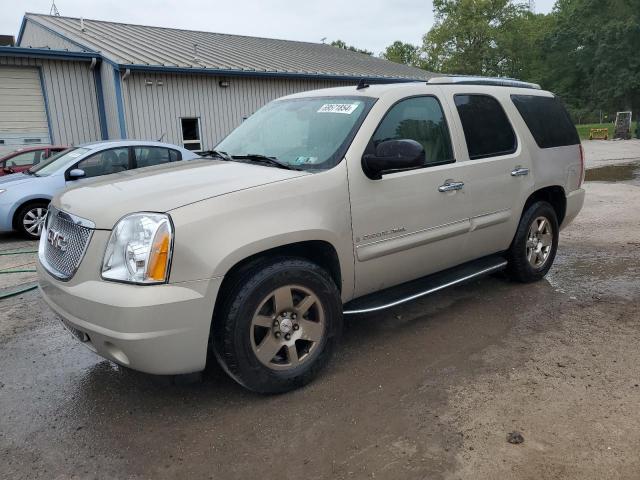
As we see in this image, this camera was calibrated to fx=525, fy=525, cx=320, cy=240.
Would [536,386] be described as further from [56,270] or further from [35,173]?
[35,173]

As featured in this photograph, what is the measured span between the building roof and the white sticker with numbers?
1103 cm

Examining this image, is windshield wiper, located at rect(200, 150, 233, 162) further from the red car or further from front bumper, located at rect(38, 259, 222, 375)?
the red car

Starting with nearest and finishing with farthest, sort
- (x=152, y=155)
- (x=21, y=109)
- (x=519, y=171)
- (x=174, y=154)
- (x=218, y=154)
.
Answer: (x=218, y=154) < (x=519, y=171) < (x=152, y=155) < (x=174, y=154) < (x=21, y=109)

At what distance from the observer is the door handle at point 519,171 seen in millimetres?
4594

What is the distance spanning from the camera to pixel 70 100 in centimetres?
1431

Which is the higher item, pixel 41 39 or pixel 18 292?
pixel 41 39

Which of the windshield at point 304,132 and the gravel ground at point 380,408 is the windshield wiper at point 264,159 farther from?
the gravel ground at point 380,408

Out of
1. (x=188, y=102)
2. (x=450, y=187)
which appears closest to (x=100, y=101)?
(x=188, y=102)

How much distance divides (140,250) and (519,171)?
3393 millimetres

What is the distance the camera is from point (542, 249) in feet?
17.2

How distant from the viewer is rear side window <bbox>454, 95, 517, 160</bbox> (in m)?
4.29

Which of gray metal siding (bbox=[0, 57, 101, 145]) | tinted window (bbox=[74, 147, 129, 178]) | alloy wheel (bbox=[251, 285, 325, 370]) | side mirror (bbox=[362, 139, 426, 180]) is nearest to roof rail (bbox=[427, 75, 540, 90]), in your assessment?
side mirror (bbox=[362, 139, 426, 180])

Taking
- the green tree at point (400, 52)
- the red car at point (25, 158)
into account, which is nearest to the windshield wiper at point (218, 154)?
the red car at point (25, 158)

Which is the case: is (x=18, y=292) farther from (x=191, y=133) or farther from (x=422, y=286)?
(x=191, y=133)
